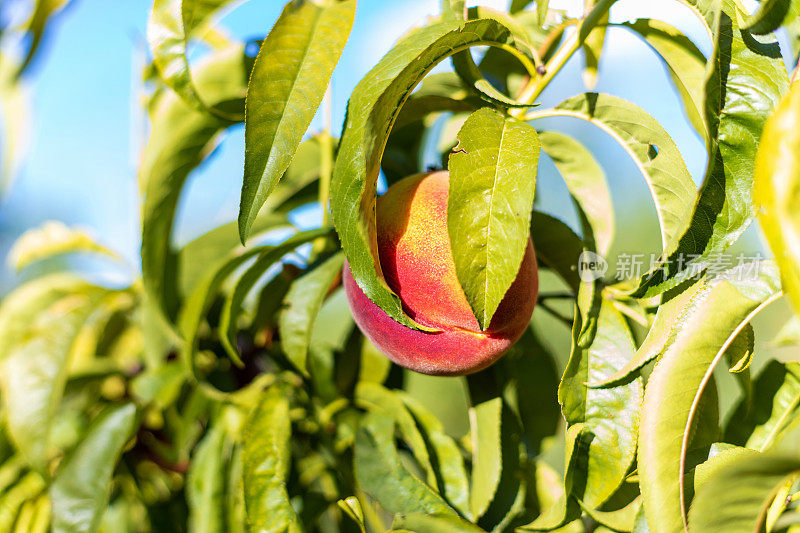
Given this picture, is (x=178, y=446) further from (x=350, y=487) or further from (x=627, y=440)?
(x=627, y=440)

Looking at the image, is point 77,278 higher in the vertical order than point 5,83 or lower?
lower

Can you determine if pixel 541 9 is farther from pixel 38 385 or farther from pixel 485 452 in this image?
pixel 38 385

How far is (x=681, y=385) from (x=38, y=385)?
0.71m

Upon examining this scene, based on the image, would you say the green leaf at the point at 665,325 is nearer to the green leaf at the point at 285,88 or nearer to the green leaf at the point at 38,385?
the green leaf at the point at 285,88

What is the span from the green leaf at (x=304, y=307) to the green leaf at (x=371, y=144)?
21 centimetres

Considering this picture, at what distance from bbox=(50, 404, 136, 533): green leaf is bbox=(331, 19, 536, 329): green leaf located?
0.47m

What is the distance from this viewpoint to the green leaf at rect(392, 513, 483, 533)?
19.6 inches

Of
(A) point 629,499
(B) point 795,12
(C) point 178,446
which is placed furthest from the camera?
(C) point 178,446

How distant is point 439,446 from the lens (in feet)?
2.29

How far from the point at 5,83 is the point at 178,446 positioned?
1.64ft

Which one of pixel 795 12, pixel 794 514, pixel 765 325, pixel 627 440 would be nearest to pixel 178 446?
pixel 627 440

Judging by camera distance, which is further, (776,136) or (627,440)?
(627,440)

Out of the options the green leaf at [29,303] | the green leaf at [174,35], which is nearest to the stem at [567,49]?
the green leaf at [174,35]

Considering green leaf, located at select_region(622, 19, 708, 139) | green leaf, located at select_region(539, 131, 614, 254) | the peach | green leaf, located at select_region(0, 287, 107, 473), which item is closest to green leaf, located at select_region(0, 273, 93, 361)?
green leaf, located at select_region(0, 287, 107, 473)
